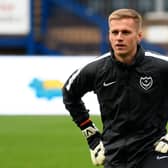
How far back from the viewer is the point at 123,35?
5219 millimetres

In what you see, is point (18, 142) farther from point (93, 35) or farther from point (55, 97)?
point (93, 35)

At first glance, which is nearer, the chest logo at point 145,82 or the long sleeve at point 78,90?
the chest logo at point 145,82

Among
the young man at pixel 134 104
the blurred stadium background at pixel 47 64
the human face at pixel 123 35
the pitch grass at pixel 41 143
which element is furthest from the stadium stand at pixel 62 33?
the human face at pixel 123 35

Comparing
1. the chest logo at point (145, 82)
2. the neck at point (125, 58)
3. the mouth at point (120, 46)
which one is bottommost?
the chest logo at point (145, 82)

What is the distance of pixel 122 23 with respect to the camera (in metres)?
5.23

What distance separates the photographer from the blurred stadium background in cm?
1095

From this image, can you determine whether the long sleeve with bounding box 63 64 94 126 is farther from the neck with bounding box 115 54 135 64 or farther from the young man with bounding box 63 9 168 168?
the neck with bounding box 115 54 135 64

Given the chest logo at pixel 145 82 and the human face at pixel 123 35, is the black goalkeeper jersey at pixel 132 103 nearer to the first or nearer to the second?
the chest logo at pixel 145 82

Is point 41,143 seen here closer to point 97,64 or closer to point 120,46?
point 97,64

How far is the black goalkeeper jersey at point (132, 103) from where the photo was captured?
538cm

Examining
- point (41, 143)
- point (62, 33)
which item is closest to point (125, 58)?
point (41, 143)

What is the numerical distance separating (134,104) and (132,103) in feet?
0.05

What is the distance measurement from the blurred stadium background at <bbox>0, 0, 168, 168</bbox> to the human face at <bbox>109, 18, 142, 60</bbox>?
171 inches

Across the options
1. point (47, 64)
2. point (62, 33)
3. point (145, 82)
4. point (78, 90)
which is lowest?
point (62, 33)
